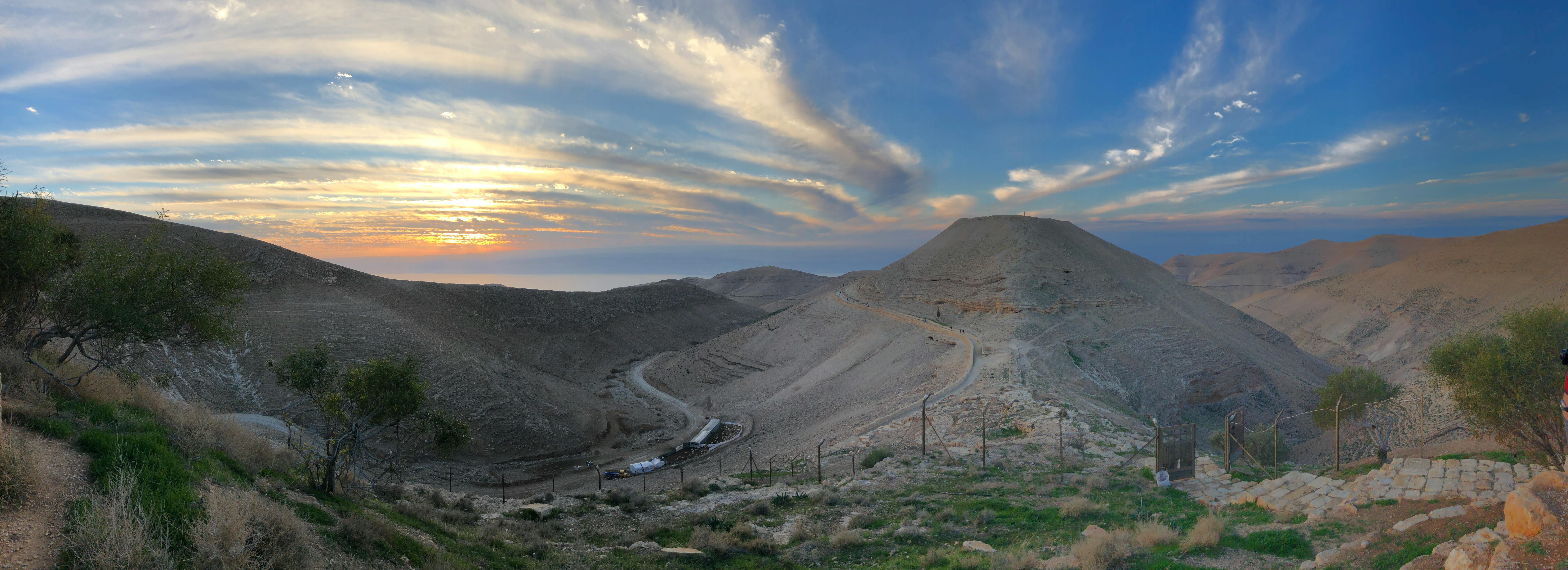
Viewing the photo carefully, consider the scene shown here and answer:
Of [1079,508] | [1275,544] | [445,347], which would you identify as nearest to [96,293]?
[1079,508]

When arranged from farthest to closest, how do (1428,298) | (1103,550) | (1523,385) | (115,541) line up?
1. (1428,298)
2. (1523,385)
3. (1103,550)
4. (115,541)

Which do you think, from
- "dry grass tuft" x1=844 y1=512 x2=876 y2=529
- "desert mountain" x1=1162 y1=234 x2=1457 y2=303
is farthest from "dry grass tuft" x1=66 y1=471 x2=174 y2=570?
"desert mountain" x1=1162 y1=234 x2=1457 y2=303

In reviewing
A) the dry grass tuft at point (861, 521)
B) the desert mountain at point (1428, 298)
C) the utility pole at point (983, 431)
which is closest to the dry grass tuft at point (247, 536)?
the dry grass tuft at point (861, 521)

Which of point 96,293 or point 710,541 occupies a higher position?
point 96,293

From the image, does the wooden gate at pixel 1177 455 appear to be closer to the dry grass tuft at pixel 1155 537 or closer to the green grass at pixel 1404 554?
the dry grass tuft at pixel 1155 537

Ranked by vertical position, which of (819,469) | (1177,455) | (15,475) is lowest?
(819,469)

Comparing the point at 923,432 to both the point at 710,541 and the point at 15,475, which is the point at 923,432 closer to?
the point at 710,541
